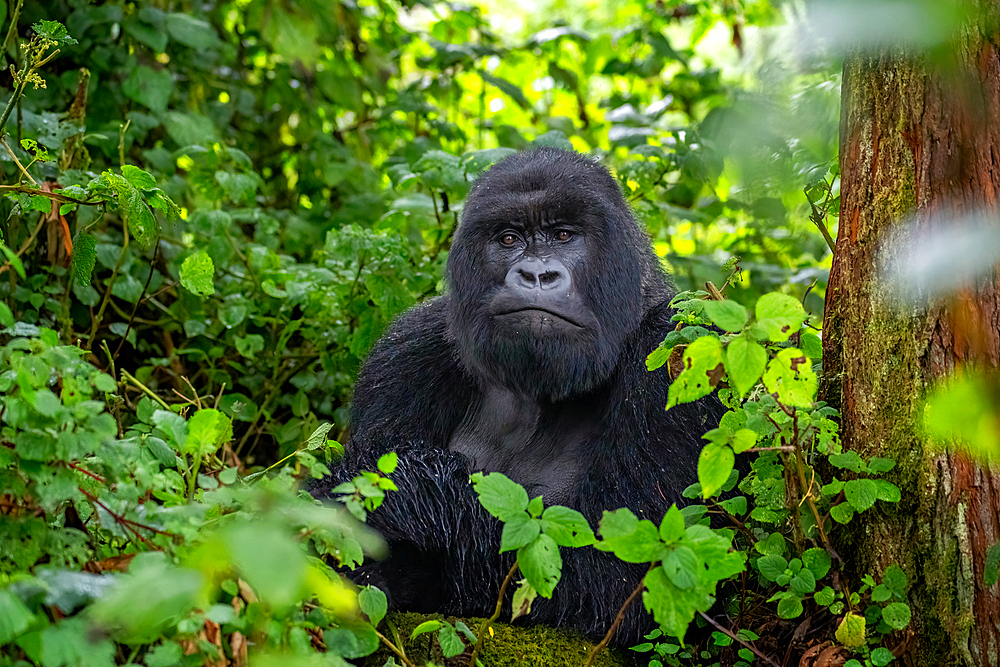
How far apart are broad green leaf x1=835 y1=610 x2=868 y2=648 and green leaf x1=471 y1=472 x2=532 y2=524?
80 centimetres

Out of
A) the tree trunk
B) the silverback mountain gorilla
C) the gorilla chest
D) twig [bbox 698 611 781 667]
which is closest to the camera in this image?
the tree trunk

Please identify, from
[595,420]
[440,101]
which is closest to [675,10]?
[440,101]

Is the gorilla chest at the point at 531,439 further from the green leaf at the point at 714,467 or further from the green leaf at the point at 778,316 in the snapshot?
the green leaf at the point at 778,316

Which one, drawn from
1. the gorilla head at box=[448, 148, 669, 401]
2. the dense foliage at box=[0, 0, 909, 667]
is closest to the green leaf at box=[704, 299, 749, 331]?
the dense foliage at box=[0, 0, 909, 667]

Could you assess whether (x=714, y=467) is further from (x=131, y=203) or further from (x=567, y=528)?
(x=131, y=203)

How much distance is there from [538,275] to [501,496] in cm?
129

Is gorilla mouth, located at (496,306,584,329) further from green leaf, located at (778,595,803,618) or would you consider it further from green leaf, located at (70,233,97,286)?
green leaf, located at (70,233,97,286)

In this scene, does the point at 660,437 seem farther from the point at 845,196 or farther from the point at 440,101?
the point at 440,101

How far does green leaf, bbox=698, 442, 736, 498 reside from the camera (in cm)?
204

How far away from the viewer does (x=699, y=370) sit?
2.00 meters

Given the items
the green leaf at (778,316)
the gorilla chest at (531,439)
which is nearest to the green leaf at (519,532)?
the green leaf at (778,316)

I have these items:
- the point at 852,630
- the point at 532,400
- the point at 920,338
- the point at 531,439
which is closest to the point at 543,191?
the point at 532,400

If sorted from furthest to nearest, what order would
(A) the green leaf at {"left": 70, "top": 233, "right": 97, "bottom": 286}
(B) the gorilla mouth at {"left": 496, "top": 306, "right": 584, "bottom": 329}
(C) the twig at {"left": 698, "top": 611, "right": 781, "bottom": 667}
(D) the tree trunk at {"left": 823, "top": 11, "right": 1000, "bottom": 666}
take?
1. (B) the gorilla mouth at {"left": 496, "top": 306, "right": 584, "bottom": 329}
2. (A) the green leaf at {"left": 70, "top": 233, "right": 97, "bottom": 286}
3. (C) the twig at {"left": 698, "top": 611, "right": 781, "bottom": 667}
4. (D) the tree trunk at {"left": 823, "top": 11, "right": 1000, "bottom": 666}

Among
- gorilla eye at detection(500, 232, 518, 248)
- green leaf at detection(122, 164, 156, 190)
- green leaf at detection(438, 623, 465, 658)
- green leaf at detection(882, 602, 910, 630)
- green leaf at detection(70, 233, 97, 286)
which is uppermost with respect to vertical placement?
green leaf at detection(122, 164, 156, 190)
